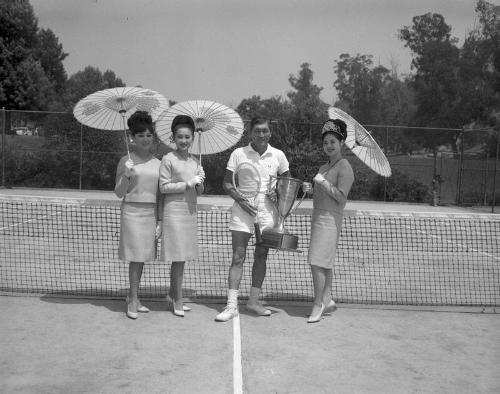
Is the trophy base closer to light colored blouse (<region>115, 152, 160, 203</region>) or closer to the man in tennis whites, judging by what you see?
the man in tennis whites

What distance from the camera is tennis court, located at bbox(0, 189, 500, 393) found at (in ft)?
13.2

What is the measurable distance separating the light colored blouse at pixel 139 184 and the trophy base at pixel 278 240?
1.00 meters

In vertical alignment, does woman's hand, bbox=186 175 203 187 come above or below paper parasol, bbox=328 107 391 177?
below

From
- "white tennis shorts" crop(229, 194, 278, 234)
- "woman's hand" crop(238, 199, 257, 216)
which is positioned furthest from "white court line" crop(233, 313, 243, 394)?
"woman's hand" crop(238, 199, 257, 216)

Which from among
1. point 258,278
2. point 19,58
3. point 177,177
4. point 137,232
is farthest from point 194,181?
point 19,58

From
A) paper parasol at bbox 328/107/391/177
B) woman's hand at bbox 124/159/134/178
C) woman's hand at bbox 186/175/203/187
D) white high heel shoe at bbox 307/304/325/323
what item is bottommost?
white high heel shoe at bbox 307/304/325/323

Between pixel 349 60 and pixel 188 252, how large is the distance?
60405 millimetres

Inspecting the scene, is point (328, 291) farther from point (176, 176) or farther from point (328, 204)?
point (176, 176)

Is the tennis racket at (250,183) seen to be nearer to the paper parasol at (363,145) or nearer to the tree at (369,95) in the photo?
the paper parasol at (363,145)

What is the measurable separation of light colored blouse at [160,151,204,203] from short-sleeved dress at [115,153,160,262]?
137mm

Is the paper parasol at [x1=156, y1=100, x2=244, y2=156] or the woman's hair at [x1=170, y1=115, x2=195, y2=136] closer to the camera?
the woman's hair at [x1=170, y1=115, x2=195, y2=136]

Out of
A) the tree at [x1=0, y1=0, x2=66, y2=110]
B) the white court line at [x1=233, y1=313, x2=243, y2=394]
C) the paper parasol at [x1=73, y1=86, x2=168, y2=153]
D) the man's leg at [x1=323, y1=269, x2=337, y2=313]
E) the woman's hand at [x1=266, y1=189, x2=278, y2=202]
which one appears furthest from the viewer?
the tree at [x1=0, y1=0, x2=66, y2=110]

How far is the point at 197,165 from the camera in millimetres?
5480

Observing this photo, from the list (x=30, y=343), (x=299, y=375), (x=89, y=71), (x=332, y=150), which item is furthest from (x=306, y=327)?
(x=89, y=71)
